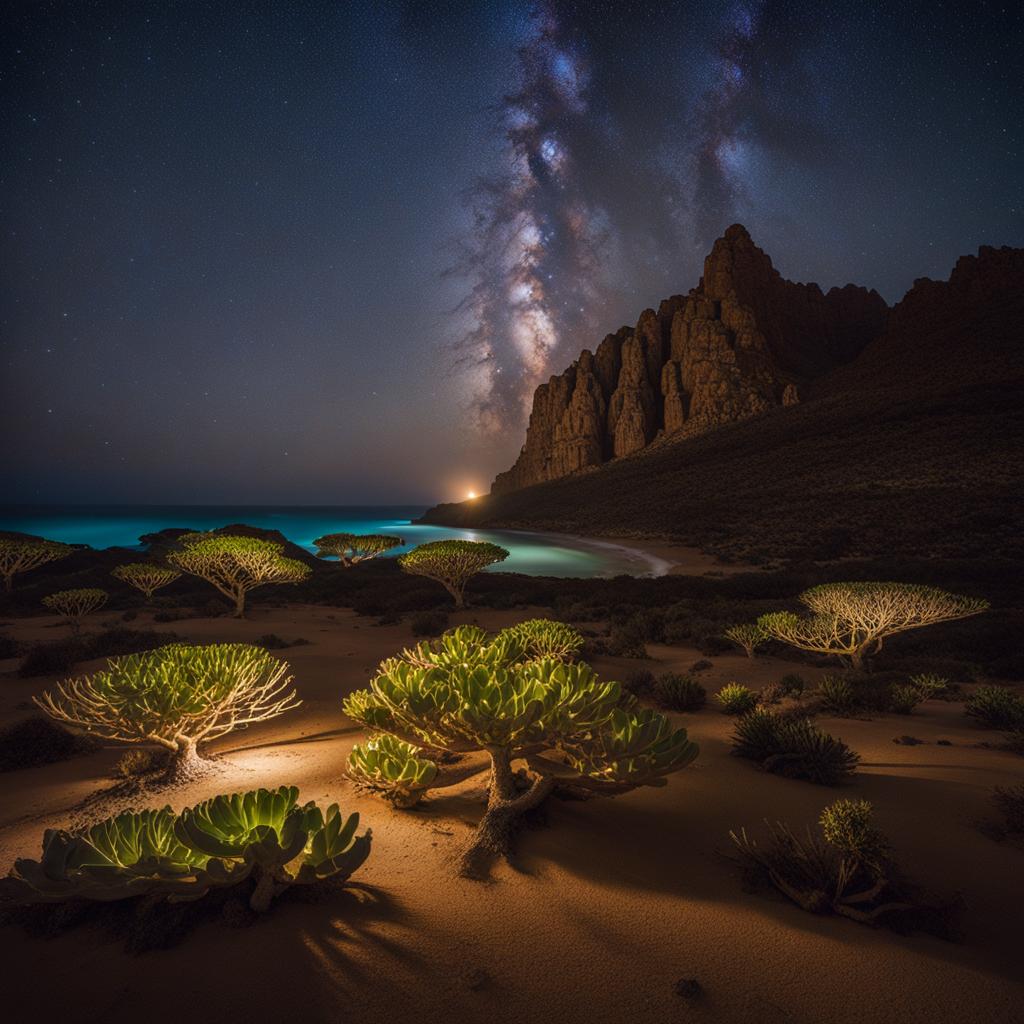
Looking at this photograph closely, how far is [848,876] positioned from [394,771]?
315cm

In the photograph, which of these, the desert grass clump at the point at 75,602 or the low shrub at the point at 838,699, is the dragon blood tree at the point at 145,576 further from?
the low shrub at the point at 838,699

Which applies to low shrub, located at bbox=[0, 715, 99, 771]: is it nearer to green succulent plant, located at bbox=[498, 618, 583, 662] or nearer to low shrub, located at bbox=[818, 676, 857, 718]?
green succulent plant, located at bbox=[498, 618, 583, 662]

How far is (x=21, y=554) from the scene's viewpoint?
21.2 metres

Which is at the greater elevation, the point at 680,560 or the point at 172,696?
the point at 172,696

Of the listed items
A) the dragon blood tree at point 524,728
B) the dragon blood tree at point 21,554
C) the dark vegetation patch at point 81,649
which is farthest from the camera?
the dragon blood tree at point 21,554

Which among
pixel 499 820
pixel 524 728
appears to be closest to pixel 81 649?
pixel 499 820

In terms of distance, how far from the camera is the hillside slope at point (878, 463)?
97.4 ft

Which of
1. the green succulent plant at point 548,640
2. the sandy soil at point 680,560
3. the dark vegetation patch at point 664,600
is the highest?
the green succulent plant at point 548,640

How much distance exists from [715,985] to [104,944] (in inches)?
117

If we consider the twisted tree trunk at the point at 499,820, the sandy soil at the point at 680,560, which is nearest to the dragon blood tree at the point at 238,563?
the twisted tree trunk at the point at 499,820

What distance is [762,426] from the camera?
60.4 metres

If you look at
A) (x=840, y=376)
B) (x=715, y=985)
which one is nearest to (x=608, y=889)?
(x=715, y=985)

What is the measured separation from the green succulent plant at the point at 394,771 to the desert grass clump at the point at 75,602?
15.4 meters

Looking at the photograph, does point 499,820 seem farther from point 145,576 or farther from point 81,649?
point 145,576
